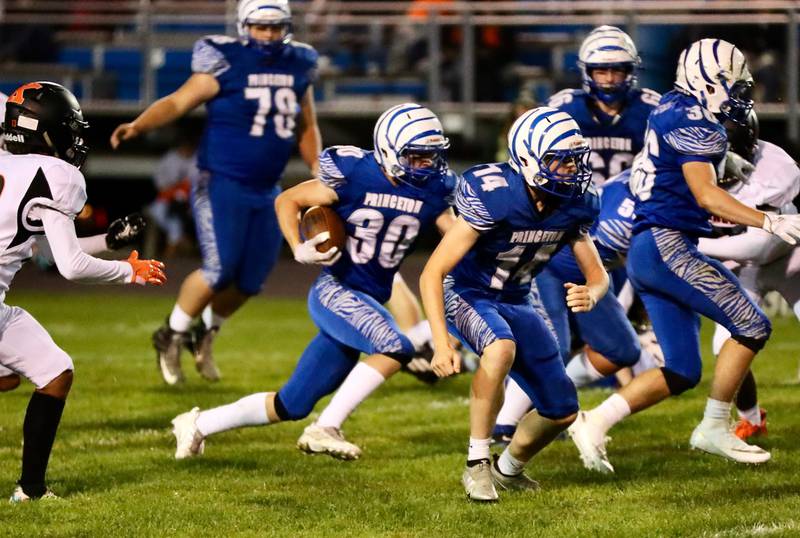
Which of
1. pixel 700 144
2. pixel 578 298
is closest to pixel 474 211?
pixel 578 298

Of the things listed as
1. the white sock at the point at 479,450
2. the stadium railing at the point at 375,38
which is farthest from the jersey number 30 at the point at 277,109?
the stadium railing at the point at 375,38

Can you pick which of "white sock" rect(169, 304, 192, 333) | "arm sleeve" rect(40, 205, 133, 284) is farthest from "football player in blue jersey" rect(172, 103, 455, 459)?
"white sock" rect(169, 304, 192, 333)

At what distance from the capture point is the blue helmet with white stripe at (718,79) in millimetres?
5492

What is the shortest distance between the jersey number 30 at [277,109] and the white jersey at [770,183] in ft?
8.65

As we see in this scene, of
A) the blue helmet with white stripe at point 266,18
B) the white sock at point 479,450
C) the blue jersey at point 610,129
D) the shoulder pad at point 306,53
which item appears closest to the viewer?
the white sock at point 479,450

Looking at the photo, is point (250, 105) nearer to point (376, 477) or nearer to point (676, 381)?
point (376, 477)

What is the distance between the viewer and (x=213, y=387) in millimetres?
7746

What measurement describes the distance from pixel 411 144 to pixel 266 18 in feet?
8.02

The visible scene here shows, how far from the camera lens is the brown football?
18.0ft

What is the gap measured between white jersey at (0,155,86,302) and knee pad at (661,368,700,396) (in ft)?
7.43

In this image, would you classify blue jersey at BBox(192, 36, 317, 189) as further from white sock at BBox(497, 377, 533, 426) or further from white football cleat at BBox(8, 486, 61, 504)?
white football cleat at BBox(8, 486, 61, 504)

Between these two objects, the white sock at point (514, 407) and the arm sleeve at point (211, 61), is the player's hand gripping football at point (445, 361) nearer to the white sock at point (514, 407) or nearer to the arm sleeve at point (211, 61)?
the white sock at point (514, 407)

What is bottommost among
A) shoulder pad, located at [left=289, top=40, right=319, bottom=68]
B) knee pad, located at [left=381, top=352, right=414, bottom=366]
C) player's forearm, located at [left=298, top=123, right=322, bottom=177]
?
knee pad, located at [left=381, top=352, right=414, bottom=366]

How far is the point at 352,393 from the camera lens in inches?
218
